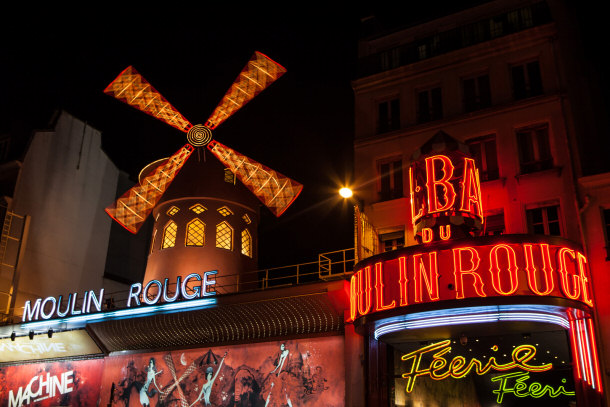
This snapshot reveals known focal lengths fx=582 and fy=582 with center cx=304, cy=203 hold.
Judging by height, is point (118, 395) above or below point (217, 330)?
below

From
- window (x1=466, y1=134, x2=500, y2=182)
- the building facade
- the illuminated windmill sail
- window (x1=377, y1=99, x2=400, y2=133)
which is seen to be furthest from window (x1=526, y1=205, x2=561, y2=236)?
the illuminated windmill sail

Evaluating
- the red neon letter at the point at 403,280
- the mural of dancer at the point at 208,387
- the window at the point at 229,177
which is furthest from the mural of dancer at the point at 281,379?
the window at the point at 229,177

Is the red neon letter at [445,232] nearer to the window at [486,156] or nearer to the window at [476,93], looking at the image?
the window at [486,156]

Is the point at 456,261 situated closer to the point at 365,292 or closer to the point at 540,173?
the point at 365,292

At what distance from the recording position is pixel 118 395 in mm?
14242

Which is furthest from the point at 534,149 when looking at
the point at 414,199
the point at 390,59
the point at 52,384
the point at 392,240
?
the point at 52,384

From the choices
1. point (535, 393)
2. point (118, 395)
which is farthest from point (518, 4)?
point (118, 395)

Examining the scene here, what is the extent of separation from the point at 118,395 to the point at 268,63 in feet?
32.0

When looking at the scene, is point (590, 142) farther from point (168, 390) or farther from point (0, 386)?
point (0, 386)

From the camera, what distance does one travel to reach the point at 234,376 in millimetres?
12695

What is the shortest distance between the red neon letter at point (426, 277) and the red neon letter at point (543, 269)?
4.56 feet

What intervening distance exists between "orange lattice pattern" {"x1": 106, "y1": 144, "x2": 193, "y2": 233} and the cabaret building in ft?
0.18

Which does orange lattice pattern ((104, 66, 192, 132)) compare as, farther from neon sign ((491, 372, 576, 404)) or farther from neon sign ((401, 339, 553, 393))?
neon sign ((491, 372, 576, 404))

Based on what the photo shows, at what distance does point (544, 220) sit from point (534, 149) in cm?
153
